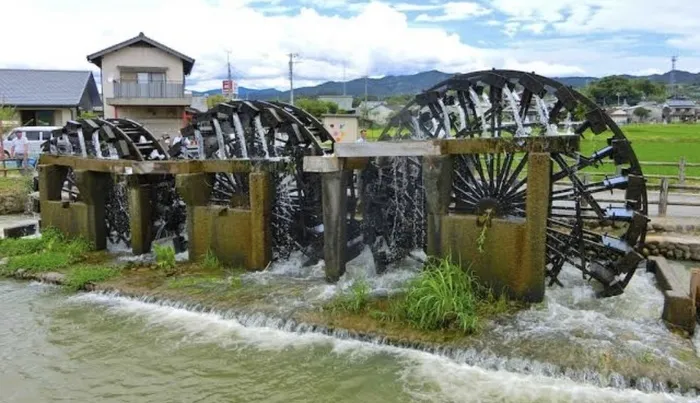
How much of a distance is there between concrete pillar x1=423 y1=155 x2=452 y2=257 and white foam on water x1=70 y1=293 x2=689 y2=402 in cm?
189

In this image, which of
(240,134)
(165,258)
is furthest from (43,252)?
(240,134)

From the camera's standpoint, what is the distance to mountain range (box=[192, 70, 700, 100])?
43.3ft

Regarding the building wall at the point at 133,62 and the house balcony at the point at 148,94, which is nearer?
the house balcony at the point at 148,94

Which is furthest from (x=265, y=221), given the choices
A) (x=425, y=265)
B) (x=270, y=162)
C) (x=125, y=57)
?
(x=125, y=57)

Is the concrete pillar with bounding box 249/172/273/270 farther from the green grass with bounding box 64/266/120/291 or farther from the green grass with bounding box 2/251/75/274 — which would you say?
the green grass with bounding box 2/251/75/274

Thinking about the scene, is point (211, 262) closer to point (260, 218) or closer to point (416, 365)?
point (260, 218)

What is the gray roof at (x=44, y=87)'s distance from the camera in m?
31.9

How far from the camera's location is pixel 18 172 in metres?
20.7

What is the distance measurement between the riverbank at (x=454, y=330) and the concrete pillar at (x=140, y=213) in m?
0.71

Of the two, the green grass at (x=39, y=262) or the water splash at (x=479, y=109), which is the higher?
the water splash at (x=479, y=109)

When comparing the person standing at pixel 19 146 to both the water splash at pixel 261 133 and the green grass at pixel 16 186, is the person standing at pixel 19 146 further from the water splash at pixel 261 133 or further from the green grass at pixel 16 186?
the water splash at pixel 261 133

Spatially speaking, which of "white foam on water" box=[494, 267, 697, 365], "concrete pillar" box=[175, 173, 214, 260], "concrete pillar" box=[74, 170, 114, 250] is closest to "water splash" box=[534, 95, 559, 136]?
"white foam on water" box=[494, 267, 697, 365]

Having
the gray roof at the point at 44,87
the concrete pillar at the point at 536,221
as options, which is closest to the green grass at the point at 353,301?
the concrete pillar at the point at 536,221

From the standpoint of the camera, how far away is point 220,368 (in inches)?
272
